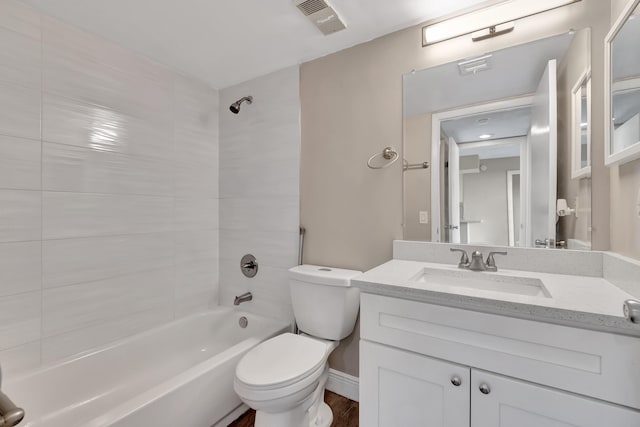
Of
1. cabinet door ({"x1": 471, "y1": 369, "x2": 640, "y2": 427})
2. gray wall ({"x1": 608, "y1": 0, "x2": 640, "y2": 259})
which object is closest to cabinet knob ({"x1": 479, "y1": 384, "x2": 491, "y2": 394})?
cabinet door ({"x1": 471, "y1": 369, "x2": 640, "y2": 427})

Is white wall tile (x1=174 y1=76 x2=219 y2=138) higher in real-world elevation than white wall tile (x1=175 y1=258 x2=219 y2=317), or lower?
higher

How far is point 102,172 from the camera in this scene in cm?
171

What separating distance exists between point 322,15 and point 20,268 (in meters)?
1.94

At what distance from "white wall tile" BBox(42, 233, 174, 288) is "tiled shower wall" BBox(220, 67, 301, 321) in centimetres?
49

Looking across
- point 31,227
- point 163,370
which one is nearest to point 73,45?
point 31,227

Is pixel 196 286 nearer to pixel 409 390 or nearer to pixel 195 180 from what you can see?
pixel 195 180

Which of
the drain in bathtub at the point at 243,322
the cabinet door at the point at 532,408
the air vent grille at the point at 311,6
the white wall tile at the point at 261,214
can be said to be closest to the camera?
the cabinet door at the point at 532,408

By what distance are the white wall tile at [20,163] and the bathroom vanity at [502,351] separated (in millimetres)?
1666

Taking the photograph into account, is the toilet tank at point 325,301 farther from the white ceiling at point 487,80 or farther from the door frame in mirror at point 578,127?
the door frame in mirror at point 578,127

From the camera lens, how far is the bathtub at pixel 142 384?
4.11ft

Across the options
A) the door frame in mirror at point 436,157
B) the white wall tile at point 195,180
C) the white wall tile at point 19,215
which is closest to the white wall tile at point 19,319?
the white wall tile at point 19,215

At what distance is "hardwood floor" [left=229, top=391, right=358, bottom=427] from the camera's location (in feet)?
5.24

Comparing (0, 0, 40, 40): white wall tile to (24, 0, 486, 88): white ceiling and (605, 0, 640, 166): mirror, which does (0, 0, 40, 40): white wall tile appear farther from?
(605, 0, 640, 166): mirror

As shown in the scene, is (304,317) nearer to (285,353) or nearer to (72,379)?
(285,353)
